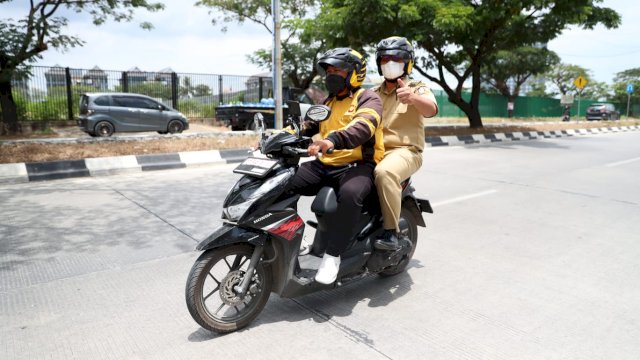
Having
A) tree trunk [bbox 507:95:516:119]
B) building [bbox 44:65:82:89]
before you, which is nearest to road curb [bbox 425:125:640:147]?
building [bbox 44:65:82:89]

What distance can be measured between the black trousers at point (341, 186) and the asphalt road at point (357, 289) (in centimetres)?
52

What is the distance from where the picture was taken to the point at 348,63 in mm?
3113

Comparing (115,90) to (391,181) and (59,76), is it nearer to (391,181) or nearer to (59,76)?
(59,76)

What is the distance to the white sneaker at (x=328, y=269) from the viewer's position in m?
2.99

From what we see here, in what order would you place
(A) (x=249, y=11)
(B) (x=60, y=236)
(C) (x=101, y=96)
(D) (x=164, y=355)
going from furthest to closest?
(A) (x=249, y=11)
(C) (x=101, y=96)
(B) (x=60, y=236)
(D) (x=164, y=355)

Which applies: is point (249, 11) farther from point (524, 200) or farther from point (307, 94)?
point (524, 200)

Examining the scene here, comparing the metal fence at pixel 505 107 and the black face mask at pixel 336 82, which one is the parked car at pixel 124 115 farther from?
the metal fence at pixel 505 107

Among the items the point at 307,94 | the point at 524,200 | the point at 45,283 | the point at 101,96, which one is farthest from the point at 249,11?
the point at 45,283

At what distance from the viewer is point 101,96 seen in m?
15.2

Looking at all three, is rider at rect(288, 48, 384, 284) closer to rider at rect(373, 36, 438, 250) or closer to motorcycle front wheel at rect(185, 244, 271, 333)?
rider at rect(373, 36, 438, 250)

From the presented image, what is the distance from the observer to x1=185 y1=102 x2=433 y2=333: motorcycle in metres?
2.73

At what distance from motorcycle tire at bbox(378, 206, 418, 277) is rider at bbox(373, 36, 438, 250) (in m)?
0.27

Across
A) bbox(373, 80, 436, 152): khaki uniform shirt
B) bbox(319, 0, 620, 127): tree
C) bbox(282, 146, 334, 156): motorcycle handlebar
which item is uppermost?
bbox(319, 0, 620, 127): tree

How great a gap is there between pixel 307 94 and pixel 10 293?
53.2 ft
